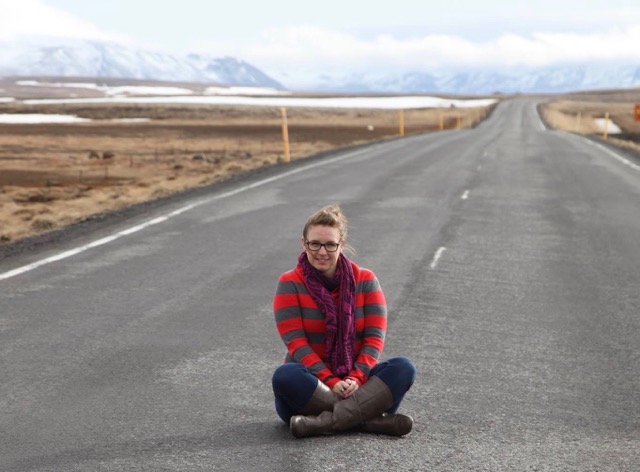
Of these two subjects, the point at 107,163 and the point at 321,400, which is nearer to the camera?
the point at 321,400

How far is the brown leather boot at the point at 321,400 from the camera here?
507cm

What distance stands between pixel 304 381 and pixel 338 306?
1.43 feet

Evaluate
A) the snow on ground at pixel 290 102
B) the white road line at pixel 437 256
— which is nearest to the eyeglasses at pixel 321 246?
the white road line at pixel 437 256

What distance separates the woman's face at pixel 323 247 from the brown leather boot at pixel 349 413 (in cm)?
69

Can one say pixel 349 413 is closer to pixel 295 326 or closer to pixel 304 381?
pixel 304 381

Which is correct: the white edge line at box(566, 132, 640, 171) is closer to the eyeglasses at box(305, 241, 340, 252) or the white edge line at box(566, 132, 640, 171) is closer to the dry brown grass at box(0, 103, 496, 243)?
the dry brown grass at box(0, 103, 496, 243)

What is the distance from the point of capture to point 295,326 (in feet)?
16.7

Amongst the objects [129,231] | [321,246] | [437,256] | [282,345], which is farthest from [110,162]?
[321,246]

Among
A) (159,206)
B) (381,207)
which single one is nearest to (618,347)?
(381,207)

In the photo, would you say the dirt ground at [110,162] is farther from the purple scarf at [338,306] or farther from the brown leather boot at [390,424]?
the brown leather boot at [390,424]

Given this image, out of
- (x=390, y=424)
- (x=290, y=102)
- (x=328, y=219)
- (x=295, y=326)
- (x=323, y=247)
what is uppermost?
(x=328, y=219)

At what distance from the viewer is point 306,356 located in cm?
509

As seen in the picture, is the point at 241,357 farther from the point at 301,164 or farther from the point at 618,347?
the point at 301,164

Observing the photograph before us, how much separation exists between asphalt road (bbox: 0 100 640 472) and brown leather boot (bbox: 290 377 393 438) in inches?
3.4
